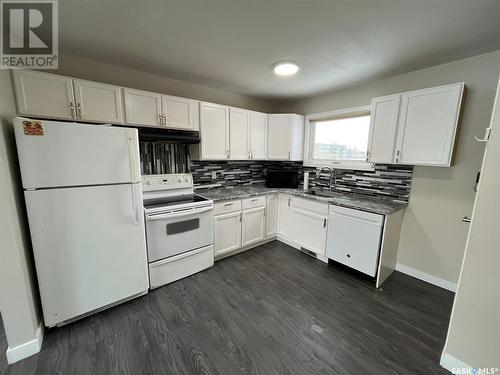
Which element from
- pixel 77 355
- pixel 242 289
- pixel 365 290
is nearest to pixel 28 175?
pixel 77 355

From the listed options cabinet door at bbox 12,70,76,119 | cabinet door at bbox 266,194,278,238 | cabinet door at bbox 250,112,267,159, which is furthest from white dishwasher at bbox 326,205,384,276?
cabinet door at bbox 12,70,76,119

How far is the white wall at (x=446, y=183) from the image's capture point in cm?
195

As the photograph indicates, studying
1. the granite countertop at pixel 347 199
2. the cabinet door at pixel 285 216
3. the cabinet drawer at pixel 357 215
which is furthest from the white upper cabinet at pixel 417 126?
the cabinet door at pixel 285 216

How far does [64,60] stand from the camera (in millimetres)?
2055

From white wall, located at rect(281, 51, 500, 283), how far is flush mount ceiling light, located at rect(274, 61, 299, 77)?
114 centimetres

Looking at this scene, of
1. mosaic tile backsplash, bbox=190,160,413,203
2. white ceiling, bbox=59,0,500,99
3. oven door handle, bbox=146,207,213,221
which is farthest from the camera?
mosaic tile backsplash, bbox=190,160,413,203

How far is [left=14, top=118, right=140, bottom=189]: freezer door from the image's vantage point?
4.70ft

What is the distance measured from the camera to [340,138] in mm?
3125

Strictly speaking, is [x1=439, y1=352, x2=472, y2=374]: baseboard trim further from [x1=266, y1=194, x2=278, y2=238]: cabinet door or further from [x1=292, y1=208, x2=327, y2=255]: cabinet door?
[x1=266, y1=194, x2=278, y2=238]: cabinet door

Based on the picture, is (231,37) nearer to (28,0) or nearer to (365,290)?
(28,0)

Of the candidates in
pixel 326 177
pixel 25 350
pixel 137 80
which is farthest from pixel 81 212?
pixel 326 177

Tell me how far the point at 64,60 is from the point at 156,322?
2.71 meters

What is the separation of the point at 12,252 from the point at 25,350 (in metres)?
0.74

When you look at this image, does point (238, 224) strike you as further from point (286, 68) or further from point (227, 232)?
point (286, 68)
